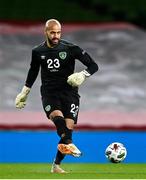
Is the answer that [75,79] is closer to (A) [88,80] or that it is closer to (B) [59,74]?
(B) [59,74]

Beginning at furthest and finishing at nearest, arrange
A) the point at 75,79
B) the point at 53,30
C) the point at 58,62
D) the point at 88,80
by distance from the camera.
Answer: the point at 88,80 < the point at 58,62 < the point at 53,30 < the point at 75,79

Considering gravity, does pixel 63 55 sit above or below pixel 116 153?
above

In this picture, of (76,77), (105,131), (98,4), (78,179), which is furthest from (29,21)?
(78,179)

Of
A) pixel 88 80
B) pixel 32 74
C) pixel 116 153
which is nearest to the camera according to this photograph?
pixel 32 74

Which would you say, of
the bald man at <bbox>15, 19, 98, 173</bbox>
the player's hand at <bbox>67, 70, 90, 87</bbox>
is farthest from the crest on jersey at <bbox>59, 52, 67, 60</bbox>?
the player's hand at <bbox>67, 70, 90, 87</bbox>

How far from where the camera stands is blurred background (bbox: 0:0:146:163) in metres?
11.7

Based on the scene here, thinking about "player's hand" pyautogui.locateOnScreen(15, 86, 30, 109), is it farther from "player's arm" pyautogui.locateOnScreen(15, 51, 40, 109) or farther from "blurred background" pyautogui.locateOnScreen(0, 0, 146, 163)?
"blurred background" pyautogui.locateOnScreen(0, 0, 146, 163)

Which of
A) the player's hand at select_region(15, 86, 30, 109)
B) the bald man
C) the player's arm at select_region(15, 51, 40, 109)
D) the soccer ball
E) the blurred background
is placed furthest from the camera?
the blurred background

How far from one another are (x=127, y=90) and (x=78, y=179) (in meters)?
6.54

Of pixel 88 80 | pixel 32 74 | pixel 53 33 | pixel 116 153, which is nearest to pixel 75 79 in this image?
pixel 53 33

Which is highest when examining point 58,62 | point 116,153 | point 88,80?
point 58,62

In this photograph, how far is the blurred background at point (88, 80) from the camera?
11672 mm

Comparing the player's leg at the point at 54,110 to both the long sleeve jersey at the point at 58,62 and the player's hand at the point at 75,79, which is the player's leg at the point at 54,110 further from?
the player's hand at the point at 75,79

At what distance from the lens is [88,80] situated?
1409cm
